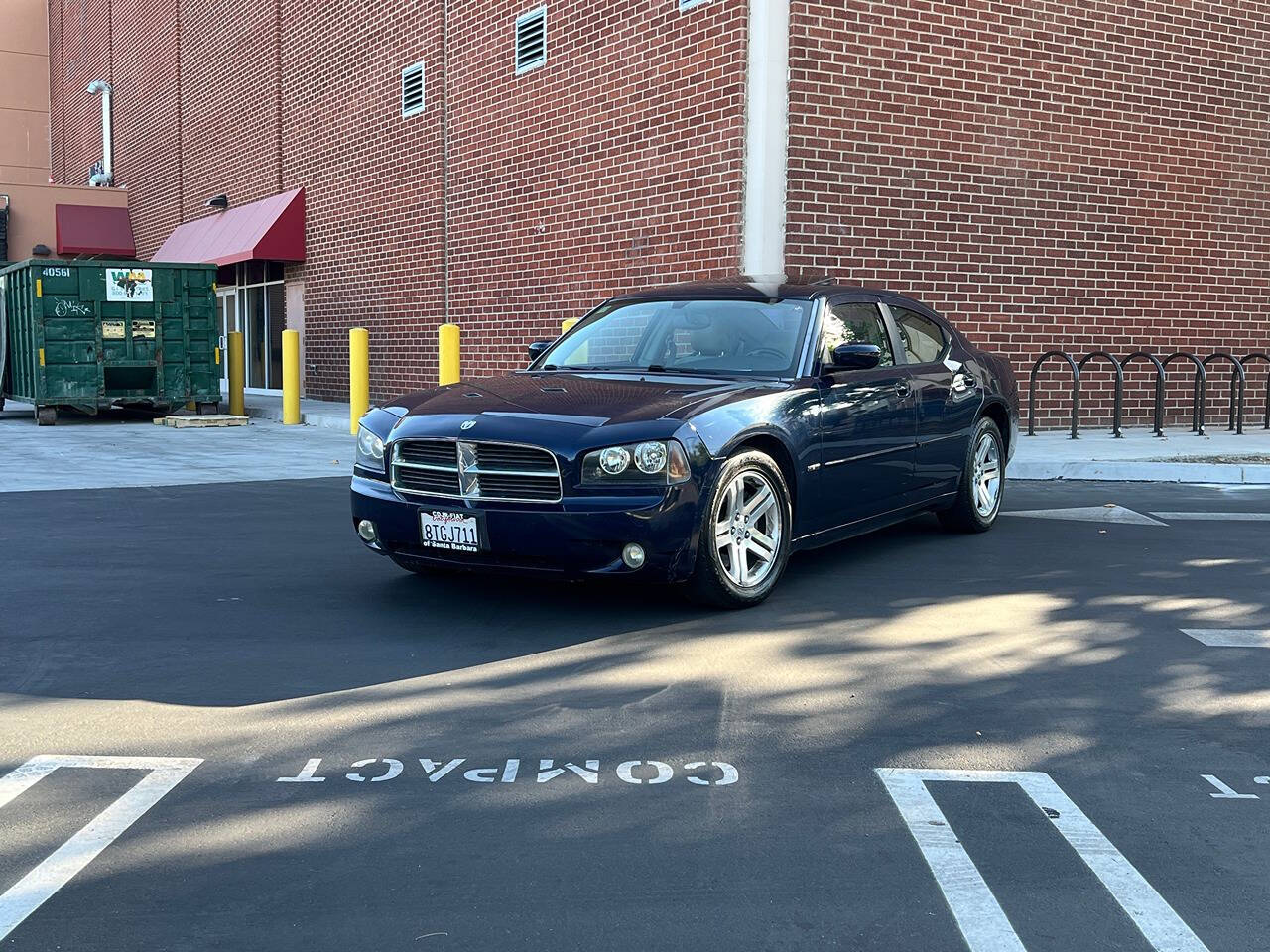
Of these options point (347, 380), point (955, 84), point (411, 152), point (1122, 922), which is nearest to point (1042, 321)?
point (955, 84)

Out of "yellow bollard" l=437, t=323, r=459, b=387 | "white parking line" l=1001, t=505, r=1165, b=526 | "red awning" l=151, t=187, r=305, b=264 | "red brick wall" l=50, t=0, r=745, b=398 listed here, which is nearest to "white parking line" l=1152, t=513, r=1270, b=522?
"white parking line" l=1001, t=505, r=1165, b=526

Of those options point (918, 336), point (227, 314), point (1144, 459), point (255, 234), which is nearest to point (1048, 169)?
point (1144, 459)

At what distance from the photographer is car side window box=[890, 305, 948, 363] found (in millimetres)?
8570

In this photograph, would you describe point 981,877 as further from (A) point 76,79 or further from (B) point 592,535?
(A) point 76,79

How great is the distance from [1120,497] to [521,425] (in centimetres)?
631

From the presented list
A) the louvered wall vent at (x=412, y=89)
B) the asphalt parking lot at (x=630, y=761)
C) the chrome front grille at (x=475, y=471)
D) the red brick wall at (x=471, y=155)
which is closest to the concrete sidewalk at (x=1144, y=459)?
the red brick wall at (x=471, y=155)

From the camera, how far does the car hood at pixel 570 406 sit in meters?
6.32

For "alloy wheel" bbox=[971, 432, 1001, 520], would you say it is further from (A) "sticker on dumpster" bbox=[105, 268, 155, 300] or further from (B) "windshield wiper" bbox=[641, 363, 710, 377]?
(A) "sticker on dumpster" bbox=[105, 268, 155, 300]

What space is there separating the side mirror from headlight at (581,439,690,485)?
1.47 m

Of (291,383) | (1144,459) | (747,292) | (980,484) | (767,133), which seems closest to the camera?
(747,292)

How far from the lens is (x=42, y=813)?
3900 millimetres

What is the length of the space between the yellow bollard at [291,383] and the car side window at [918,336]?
13996 mm

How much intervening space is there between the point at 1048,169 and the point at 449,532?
11.4 metres

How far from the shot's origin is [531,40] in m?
18.5
